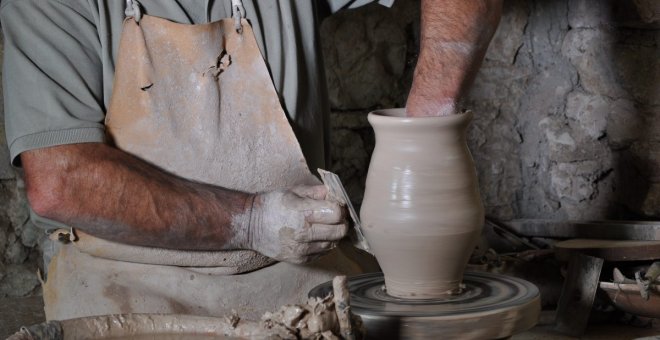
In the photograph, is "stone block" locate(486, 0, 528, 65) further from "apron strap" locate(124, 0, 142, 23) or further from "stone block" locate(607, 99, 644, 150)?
"apron strap" locate(124, 0, 142, 23)

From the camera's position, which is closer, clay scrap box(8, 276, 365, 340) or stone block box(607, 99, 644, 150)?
clay scrap box(8, 276, 365, 340)

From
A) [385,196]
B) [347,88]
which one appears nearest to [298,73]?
[385,196]

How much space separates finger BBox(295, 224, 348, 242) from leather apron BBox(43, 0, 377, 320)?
25 cm

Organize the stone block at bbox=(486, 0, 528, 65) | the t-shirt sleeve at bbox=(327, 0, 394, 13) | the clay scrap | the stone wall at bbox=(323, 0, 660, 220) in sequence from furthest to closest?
the stone block at bbox=(486, 0, 528, 65) < the stone wall at bbox=(323, 0, 660, 220) < the t-shirt sleeve at bbox=(327, 0, 394, 13) < the clay scrap

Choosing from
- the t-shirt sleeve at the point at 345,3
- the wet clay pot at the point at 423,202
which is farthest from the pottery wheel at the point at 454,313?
the t-shirt sleeve at the point at 345,3

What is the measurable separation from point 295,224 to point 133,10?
723 millimetres

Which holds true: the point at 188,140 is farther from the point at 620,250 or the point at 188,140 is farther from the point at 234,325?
the point at 620,250

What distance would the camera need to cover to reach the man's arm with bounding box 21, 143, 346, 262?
2.50 m

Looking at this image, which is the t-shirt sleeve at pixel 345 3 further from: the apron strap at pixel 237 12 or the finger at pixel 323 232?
the finger at pixel 323 232

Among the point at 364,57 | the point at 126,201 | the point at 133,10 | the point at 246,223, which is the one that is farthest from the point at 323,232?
the point at 364,57

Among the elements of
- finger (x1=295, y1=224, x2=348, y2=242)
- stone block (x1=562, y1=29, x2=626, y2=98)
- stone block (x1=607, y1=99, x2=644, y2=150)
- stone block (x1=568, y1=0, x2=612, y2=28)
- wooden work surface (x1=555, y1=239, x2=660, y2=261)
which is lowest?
wooden work surface (x1=555, y1=239, x2=660, y2=261)

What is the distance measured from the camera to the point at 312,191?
255 cm

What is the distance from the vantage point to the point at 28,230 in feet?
11.9

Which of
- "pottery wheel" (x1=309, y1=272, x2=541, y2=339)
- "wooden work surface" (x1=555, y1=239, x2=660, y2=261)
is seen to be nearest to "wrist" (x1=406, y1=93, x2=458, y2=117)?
"pottery wheel" (x1=309, y1=272, x2=541, y2=339)
